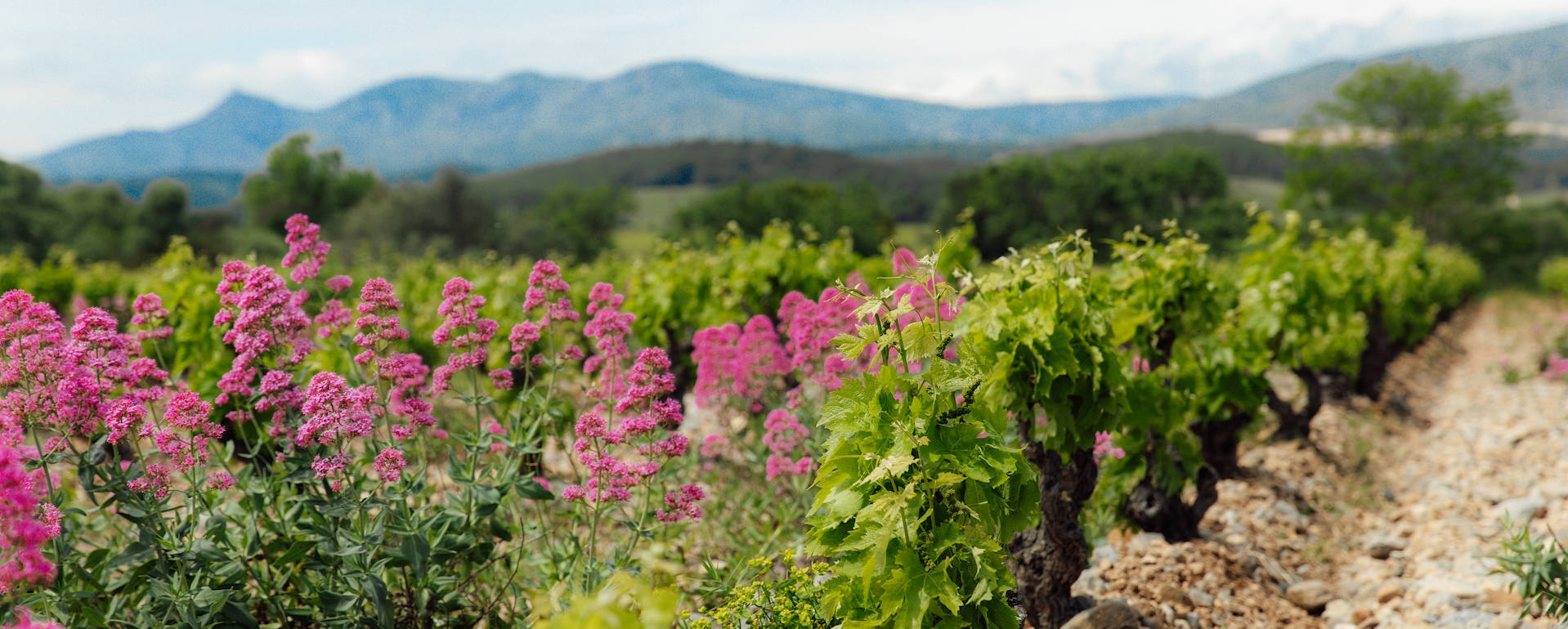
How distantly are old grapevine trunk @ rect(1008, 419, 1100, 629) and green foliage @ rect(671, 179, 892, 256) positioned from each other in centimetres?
5440

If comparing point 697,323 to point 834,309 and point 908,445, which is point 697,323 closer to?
point 834,309

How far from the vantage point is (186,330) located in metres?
6.08

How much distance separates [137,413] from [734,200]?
68577 mm

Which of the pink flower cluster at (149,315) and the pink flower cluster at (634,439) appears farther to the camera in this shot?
the pink flower cluster at (149,315)

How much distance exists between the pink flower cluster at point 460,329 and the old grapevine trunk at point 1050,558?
2345mm

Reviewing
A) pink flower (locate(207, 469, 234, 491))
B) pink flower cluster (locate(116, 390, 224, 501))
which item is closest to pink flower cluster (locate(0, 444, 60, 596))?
pink flower cluster (locate(116, 390, 224, 501))

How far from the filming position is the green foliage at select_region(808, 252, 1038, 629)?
2.40m

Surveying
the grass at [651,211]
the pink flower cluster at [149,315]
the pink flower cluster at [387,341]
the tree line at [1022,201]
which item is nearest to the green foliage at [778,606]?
the pink flower cluster at [387,341]

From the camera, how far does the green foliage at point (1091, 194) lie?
177 ft

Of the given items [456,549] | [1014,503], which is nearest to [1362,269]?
[1014,503]

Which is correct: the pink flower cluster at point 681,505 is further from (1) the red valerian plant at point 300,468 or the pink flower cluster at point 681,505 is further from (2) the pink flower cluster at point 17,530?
(2) the pink flower cluster at point 17,530

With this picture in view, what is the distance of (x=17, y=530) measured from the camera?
5.74 ft

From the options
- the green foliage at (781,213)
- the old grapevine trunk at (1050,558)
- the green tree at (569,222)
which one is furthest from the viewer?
the green foliage at (781,213)

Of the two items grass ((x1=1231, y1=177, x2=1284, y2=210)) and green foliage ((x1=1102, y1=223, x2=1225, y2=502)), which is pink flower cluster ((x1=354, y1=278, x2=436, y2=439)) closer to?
green foliage ((x1=1102, y1=223, x2=1225, y2=502))
